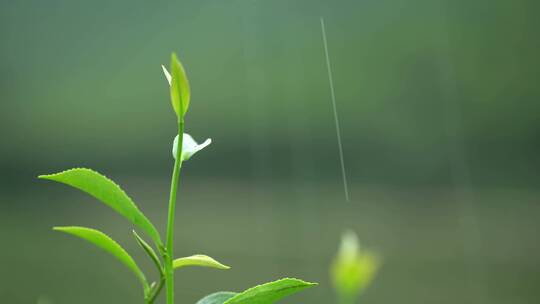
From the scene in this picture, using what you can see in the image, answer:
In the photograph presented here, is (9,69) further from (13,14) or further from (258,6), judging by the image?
(258,6)

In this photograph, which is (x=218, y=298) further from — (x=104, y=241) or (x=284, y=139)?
(x=284, y=139)

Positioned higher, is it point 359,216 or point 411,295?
point 359,216

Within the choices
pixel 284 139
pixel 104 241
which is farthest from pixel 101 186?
pixel 284 139

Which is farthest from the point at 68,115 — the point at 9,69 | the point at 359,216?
the point at 359,216

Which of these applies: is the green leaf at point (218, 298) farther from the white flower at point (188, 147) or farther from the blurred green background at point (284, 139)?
the blurred green background at point (284, 139)

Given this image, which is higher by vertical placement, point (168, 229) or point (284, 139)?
point (168, 229)

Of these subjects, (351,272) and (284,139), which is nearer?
(351,272)

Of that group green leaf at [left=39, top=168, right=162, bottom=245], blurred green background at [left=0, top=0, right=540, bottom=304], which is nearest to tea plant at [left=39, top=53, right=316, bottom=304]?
green leaf at [left=39, top=168, right=162, bottom=245]

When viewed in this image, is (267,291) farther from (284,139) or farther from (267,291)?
(284,139)
